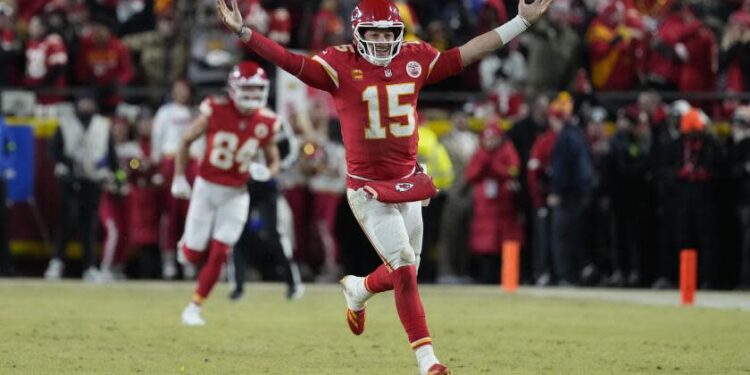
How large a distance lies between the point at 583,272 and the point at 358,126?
10.6 meters

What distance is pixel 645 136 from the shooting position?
18.7 meters

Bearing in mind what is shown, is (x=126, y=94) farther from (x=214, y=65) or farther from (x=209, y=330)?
(x=209, y=330)

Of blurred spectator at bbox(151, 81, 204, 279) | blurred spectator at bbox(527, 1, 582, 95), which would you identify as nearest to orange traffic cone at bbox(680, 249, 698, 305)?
blurred spectator at bbox(527, 1, 582, 95)

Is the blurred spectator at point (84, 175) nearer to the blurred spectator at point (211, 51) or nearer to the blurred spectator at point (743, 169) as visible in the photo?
the blurred spectator at point (211, 51)

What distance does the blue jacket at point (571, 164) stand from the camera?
60.7 feet

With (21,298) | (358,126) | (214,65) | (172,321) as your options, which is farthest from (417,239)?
(214,65)

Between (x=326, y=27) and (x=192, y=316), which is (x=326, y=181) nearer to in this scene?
(x=326, y=27)

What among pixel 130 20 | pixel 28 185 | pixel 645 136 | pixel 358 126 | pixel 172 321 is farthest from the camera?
pixel 130 20

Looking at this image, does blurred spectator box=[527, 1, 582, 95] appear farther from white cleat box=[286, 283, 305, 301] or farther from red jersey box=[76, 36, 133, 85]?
red jersey box=[76, 36, 133, 85]

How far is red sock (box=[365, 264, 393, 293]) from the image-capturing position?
30.9 feet

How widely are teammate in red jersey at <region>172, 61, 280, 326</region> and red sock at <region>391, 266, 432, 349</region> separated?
4.70m

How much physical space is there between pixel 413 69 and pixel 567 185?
9.80 m

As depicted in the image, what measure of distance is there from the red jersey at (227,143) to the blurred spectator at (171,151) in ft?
17.2

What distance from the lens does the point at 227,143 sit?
1382cm
